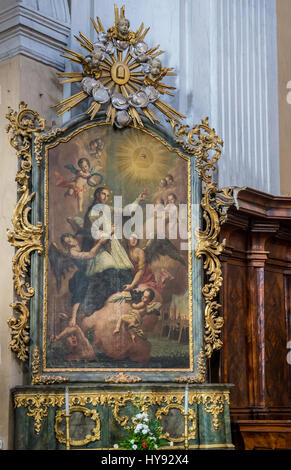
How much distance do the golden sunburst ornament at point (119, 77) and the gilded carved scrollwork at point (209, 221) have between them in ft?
1.00

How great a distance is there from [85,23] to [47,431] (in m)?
4.36

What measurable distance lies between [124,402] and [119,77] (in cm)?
325

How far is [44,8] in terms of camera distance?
327 inches

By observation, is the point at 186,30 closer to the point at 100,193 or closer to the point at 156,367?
the point at 100,193

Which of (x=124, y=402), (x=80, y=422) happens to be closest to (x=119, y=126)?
(x=124, y=402)

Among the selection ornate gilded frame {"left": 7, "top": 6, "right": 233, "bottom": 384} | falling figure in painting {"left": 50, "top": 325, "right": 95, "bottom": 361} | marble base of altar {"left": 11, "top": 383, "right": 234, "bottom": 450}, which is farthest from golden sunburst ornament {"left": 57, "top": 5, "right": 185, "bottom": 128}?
marble base of altar {"left": 11, "top": 383, "right": 234, "bottom": 450}

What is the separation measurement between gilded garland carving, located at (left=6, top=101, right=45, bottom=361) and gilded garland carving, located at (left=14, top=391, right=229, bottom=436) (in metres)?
0.43

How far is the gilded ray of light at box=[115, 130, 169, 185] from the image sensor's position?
799 cm

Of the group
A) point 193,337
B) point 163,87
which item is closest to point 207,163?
point 163,87

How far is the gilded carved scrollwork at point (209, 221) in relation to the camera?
7.92 metres

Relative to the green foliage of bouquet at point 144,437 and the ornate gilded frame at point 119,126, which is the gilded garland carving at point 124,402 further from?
the green foliage of bouquet at point 144,437

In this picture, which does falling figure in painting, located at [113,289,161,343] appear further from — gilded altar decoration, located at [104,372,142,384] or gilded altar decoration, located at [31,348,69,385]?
gilded altar decoration, located at [31,348,69,385]

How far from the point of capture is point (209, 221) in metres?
8.16

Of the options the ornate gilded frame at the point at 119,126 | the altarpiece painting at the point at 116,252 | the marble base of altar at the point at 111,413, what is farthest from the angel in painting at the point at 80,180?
the marble base of altar at the point at 111,413
